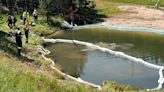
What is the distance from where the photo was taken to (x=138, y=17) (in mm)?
66688

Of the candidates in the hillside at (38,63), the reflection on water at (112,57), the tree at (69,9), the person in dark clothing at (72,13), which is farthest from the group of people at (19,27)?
the person in dark clothing at (72,13)

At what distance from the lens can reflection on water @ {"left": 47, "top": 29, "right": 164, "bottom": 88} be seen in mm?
33969

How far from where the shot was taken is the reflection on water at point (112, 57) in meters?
34.0

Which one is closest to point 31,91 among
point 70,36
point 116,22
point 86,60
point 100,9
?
point 86,60

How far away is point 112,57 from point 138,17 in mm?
26381

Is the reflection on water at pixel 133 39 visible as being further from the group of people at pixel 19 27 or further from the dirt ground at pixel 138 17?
the group of people at pixel 19 27

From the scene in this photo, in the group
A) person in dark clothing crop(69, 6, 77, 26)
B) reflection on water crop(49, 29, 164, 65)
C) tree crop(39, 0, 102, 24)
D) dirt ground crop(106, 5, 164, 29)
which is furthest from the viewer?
dirt ground crop(106, 5, 164, 29)

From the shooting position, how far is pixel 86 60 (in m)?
40.0

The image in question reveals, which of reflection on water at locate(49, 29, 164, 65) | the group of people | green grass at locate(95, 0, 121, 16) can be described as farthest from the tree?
reflection on water at locate(49, 29, 164, 65)

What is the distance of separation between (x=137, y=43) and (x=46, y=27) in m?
13.6

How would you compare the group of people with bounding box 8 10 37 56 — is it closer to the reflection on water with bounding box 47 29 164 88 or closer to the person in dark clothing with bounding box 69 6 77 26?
the reflection on water with bounding box 47 29 164 88

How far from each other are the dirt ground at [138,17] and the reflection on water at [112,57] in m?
5.44

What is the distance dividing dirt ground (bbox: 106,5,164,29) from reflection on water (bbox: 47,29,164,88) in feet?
17.9

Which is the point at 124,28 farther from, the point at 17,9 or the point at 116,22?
the point at 17,9
